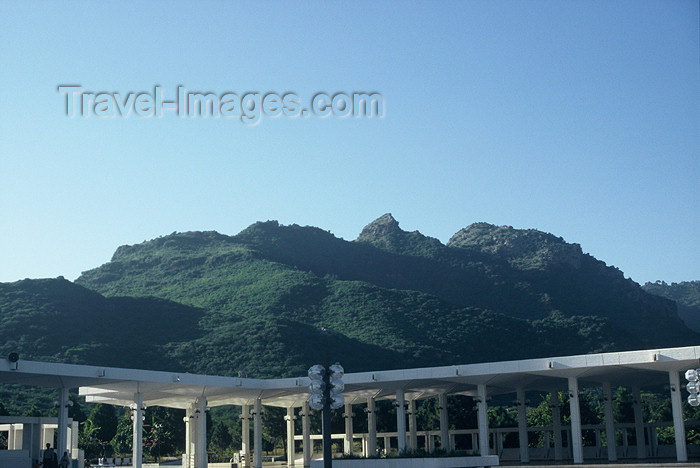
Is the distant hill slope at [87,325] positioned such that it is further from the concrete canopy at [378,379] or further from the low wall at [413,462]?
the low wall at [413,462]

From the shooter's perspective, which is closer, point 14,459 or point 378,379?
point 14,459

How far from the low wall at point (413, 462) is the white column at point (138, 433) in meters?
7.02

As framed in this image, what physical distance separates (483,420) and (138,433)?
1475cm

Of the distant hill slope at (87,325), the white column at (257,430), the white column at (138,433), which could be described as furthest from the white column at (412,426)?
the distant hill slope at (87,325)

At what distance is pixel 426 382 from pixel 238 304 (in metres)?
56.2

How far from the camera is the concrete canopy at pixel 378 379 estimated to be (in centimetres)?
3027

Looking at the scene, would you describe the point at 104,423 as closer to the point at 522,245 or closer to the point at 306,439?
the point at 306,439

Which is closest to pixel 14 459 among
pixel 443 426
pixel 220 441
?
pixel 443 426

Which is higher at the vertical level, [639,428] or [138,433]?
[138,433]

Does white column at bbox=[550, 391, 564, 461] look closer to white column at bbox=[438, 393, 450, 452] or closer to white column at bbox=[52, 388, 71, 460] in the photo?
white column at bbox=[438, 393, 450, 452]

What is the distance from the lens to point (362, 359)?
77.4 metres

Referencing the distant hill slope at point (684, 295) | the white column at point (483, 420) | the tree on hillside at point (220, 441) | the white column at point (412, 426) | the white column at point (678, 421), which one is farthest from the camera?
the distant hill slope at point (684, 295)

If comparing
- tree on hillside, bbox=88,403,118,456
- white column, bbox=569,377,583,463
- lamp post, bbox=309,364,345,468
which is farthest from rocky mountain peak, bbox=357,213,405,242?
lamp post, bbox=309,364,345,468

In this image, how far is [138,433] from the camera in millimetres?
34219
